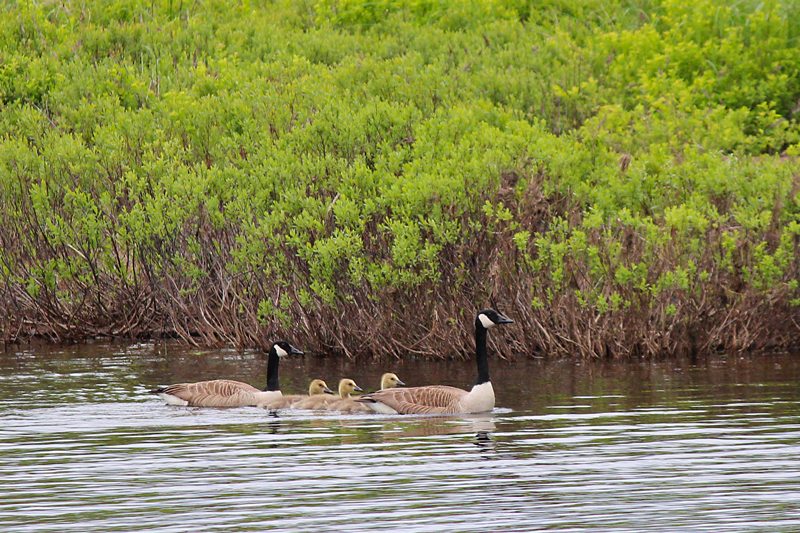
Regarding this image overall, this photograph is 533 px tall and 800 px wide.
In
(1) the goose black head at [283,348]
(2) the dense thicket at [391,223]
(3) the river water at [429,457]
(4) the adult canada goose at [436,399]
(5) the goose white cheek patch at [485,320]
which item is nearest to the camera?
(3) the river water at [429,457]

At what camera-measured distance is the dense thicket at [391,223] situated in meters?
20.4

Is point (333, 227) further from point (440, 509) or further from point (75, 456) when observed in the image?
point (440, 509)

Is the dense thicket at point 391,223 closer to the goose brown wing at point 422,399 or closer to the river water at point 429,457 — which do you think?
the river water at point 429,457

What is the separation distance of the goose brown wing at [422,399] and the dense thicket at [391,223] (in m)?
4.79

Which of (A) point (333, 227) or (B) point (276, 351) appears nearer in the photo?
(B) point (276, 351)

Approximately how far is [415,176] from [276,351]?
16.7 ft

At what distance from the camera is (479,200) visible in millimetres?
20938

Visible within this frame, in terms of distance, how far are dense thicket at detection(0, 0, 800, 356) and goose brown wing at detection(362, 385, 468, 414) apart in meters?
4.79

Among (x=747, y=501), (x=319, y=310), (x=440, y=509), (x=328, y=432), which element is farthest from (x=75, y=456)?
(x=319, y=310)

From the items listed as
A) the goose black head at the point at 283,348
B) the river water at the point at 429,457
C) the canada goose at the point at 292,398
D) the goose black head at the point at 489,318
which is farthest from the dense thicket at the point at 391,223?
the canada goose at the point at 292,398

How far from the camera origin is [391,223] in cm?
2045

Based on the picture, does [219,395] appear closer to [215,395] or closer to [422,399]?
[215,395]

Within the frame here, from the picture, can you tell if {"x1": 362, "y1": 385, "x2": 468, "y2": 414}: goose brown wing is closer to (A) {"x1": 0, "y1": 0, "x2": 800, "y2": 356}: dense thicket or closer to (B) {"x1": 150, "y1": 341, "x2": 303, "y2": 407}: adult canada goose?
(B) {"x1": 150, "y1": 341, "x2": 303, "y2": 407}: adult canada goose

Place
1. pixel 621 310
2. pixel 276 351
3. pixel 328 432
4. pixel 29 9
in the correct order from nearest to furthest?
pixel 328 432, pixel 276 351, pixel 621 310, pixel 29 9
